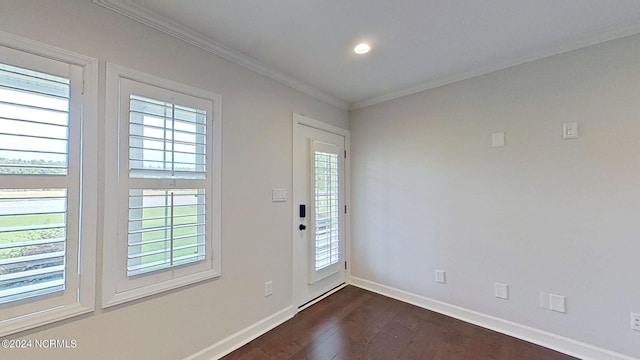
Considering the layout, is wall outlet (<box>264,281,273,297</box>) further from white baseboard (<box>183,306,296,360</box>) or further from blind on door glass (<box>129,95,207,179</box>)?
blind on door glass (<box>129,95,207,179</box>)

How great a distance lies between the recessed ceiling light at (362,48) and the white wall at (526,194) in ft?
3.52

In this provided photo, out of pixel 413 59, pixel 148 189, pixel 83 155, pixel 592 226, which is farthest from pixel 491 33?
pixel 83 155

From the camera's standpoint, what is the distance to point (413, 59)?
2340 mm

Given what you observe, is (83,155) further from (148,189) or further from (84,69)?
(84,69)

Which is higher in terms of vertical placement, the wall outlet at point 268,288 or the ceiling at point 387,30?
the ceiling at point 387,30

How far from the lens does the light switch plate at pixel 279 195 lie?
255cm

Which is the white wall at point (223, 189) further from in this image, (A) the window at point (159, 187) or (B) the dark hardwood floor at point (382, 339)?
(B) the dark hardwood floor at point (382, 339)

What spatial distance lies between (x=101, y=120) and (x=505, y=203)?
3.18 meters

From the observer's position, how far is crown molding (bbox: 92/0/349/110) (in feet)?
5.24

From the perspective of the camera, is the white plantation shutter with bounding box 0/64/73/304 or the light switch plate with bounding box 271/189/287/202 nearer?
the white plantation shutter with bounding box 0/64/73/304

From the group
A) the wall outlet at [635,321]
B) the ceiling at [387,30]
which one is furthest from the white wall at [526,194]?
the ceiling at [387,30]

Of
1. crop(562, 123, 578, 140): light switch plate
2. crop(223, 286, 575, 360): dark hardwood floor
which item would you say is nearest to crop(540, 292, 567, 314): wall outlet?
crop(223, 286, 575, 360): dark hardwood floor

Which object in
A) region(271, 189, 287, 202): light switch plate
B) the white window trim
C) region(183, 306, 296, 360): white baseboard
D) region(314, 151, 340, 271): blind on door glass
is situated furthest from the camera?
region(314, 151, 340, 271): blind on door glass

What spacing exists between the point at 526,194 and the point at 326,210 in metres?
1.97
